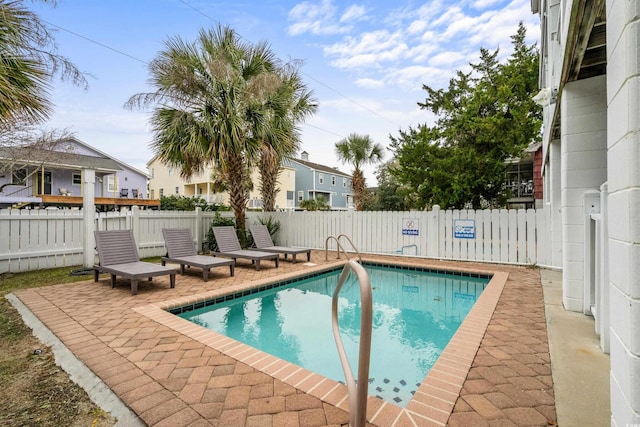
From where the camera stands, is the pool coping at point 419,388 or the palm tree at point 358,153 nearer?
the pool coping at point 419,388

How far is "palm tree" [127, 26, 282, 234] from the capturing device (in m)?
9.39

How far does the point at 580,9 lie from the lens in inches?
102

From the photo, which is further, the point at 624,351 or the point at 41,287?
the point at 41,287

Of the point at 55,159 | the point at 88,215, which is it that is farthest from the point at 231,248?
the point at 55,159

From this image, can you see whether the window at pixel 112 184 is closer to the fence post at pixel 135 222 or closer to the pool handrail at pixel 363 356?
the fence post at pixel 135 222

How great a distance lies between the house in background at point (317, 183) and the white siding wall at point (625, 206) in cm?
3260

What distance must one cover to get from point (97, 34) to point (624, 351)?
14629 mm

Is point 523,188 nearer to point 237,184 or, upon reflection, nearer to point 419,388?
point 237,184

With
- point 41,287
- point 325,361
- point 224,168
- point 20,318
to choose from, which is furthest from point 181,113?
point 325,361

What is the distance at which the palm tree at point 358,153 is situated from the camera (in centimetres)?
1908

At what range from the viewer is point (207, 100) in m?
9.68

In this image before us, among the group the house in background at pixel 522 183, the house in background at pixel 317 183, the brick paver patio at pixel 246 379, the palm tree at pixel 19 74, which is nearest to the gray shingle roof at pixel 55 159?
the palm tree at pixel 19 74

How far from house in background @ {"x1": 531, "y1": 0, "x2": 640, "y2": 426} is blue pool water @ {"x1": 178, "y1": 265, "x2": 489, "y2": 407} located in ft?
6.09

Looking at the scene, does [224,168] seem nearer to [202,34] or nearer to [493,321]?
[202,34]
